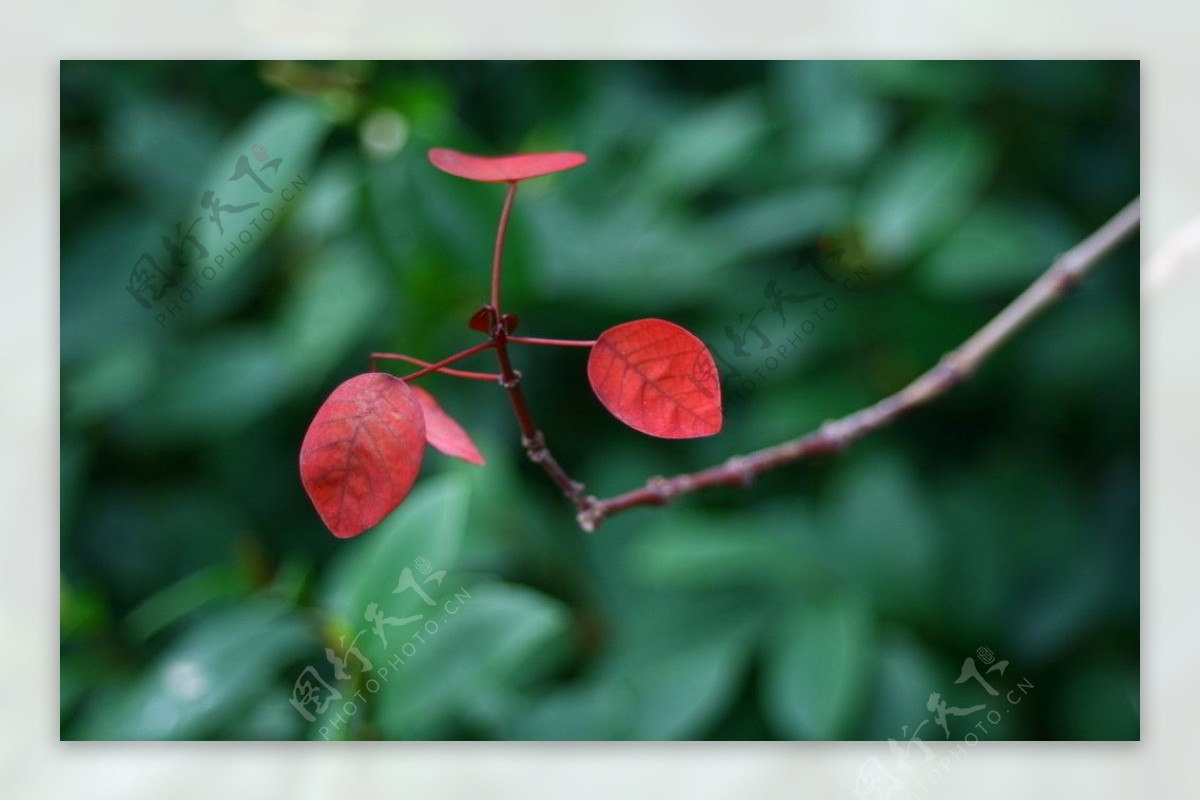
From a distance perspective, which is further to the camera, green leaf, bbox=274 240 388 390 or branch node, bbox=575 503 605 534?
green leaf, bbox=274 240 388 390

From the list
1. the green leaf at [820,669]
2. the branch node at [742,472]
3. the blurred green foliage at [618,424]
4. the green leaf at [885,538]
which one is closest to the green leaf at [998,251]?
the blurred green foliage at [618,424]

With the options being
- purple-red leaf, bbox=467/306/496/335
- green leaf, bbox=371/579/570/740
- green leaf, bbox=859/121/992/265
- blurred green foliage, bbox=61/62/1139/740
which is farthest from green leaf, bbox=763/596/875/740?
purple-red leaf, bbox=467/306/496/335

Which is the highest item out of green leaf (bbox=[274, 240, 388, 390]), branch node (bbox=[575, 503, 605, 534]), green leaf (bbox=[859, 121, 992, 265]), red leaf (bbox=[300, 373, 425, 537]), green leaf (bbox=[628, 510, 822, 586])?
green leaf (bbox=[859, 121, 992, 265])

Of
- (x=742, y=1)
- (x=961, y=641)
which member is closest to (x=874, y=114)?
(x=742, y=1)

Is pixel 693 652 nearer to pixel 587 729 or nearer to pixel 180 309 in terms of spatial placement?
pixel 587 729

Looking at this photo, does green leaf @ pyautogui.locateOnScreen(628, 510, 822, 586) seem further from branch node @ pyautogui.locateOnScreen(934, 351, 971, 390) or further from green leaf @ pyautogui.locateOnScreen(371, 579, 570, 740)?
branch node @ pyautogui.locateOnScreen(934, 351, 971, 390)

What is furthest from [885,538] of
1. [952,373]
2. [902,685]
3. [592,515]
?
[592,515]
